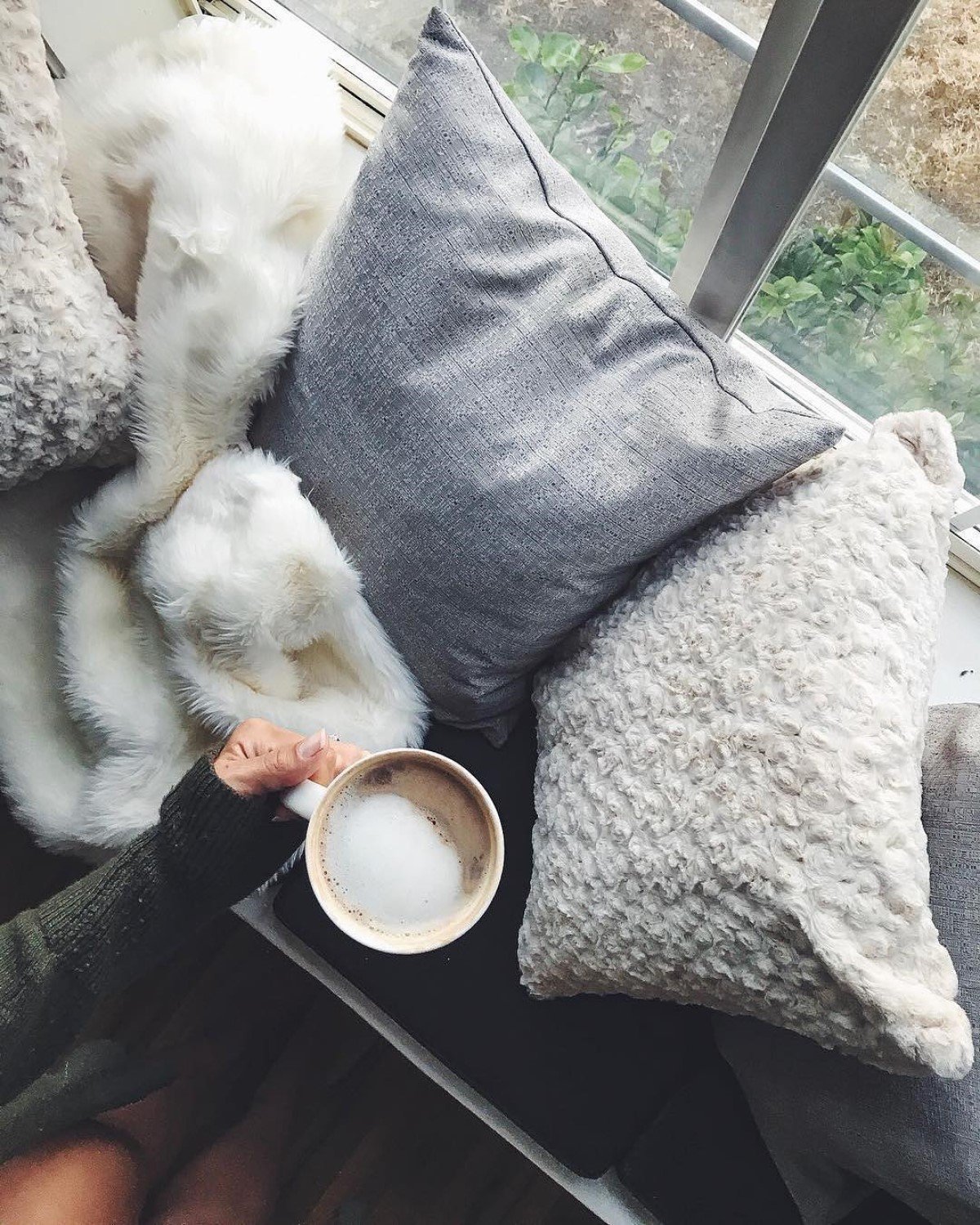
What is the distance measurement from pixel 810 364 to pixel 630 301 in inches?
17.7

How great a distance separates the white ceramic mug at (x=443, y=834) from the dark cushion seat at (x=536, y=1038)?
7.8 inches

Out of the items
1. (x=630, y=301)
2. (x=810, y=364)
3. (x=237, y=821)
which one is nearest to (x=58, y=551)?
(x=237, y=821)

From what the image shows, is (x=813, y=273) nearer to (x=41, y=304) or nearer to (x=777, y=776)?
(x=777, y=776)

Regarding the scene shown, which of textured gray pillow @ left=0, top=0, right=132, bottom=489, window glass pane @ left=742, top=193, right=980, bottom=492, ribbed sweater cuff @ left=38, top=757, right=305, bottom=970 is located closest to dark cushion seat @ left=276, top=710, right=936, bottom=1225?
ribbed sweater cuff @ left=38, top=757, right=305, bottom=970

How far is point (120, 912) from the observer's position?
0.80 metres

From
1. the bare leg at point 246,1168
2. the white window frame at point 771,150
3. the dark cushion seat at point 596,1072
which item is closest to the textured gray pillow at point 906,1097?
the dark cushion seat at point 596,1072

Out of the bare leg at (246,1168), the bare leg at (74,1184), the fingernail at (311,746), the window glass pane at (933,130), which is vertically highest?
the window glass pane at (933,130)

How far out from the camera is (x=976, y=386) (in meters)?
1.04

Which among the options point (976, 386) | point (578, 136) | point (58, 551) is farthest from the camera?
point (578, 136)

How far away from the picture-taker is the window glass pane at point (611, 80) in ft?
3.29

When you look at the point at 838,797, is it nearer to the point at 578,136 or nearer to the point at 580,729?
the point at 580,729

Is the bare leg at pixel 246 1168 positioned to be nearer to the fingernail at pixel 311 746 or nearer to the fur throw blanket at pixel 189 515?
the fur throw blanket at pixel 189 515

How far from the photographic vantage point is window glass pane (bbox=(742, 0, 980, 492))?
0.81 meters

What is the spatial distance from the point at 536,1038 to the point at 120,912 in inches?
15.7
